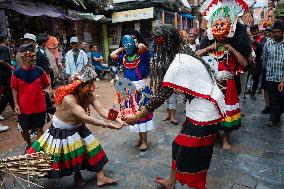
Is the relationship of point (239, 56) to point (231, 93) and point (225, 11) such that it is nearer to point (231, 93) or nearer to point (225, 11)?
point (231, 93)

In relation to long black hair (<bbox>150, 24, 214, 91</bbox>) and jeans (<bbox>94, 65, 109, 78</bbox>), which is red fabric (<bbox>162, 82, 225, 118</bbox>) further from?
jeans (<bbox>94, 65, 109, 78</bbox>)

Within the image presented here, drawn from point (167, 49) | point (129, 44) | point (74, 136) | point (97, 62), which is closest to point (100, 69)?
point (97, 62)

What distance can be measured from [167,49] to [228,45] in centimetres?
169

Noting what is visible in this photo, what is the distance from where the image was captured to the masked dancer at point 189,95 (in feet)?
7.63

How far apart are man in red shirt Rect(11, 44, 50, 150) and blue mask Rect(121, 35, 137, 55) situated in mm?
1252

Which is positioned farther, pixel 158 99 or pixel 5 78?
pixel 5 78

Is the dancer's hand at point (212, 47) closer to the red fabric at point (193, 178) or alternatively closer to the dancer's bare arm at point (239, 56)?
the dancer's bare arm at point (239, 56)

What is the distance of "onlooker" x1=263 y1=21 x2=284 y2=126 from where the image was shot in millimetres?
4914

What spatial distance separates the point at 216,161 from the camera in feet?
12.2

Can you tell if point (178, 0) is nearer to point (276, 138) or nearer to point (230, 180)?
point (276, 138)

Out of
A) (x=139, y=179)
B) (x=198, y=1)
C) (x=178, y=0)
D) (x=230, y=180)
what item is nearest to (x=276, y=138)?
(x=230, y=180)

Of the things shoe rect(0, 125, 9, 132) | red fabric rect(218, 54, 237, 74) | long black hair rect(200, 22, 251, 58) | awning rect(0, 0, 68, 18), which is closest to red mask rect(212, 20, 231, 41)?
long black hair rect(200, 22, 251, 58)

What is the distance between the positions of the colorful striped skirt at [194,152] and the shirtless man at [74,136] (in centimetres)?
72

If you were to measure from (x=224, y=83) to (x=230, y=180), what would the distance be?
1.39 m
